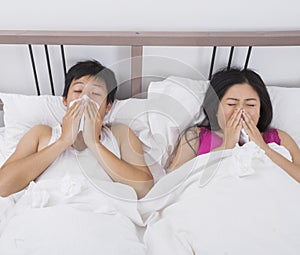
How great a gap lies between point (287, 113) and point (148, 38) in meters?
0.63

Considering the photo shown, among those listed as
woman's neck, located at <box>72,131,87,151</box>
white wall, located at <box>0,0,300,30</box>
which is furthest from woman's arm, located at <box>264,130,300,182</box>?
woman's neck, located at <box>72,131,87,151</box>

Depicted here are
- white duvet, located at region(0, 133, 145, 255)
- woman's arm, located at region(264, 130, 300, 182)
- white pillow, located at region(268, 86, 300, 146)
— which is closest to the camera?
white duvet, located at region(0, 133, 145, 255)

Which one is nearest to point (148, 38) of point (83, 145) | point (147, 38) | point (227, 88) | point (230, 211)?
point (147, 38)

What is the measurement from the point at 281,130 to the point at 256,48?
0.35 metres

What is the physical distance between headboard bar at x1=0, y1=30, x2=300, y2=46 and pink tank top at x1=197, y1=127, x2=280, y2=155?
1.10ft

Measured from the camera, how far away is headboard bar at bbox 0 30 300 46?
1.31 metres

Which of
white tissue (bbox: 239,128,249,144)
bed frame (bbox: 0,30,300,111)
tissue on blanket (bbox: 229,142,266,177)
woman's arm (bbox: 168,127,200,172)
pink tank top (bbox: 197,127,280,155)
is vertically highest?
bed frame (bbox: 0,30,300,111)

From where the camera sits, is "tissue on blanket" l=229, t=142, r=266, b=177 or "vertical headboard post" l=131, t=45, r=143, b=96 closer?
"tissue on blanket" l=229, t=142, r=266, b=177

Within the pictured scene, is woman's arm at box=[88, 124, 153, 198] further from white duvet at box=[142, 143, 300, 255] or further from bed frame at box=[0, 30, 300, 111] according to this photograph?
bed frame at box=[0, 30, 300, 111]

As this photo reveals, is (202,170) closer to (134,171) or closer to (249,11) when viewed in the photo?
(134,171)

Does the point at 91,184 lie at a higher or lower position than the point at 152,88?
lower

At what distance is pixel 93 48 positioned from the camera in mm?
1457

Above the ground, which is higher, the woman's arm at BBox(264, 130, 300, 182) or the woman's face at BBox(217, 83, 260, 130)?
the woman's face at BBox(217, 83, 260, 130)

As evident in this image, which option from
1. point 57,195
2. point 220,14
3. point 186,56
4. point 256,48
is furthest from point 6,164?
point 256,48
